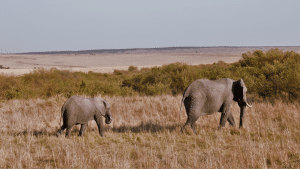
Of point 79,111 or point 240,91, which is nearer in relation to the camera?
point 79,111

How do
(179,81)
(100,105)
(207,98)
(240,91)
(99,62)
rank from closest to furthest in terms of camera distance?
(207,98), (100,105), (240,91), (179,81), (99,62)

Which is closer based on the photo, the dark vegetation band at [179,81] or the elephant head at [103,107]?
the elephant head at [103,107]

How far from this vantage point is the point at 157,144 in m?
5.47

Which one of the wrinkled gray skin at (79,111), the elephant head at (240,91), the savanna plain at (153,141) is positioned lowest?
the savanna plain at (153,141)

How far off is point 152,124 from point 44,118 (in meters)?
3.91

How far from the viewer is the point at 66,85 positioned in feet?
46.8

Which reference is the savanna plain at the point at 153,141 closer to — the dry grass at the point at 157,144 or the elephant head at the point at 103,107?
the dry grass at the point at 157,144

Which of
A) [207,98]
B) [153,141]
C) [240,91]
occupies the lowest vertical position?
[153,141]

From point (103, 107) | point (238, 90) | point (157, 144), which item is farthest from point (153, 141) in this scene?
point (238, 90)

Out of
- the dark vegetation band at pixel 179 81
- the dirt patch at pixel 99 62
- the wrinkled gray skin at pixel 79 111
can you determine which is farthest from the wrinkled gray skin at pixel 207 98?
the dirt patch at pixel 99 62

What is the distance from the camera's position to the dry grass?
4379 millimetres

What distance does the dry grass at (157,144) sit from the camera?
14.4 feet

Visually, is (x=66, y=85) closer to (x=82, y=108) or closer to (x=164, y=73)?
(x=164, y=73)

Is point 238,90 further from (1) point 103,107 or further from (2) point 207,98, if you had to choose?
(1) point 103,107
